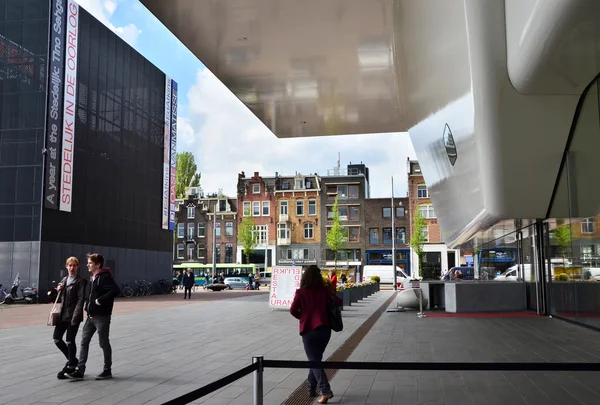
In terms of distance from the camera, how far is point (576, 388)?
26.1 ft

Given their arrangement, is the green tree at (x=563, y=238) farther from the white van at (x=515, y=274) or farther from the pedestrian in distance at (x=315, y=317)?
the pedestrian in distance at (x=315, y=317)

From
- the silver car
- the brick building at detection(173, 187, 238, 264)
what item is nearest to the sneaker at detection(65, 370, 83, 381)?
the silver car

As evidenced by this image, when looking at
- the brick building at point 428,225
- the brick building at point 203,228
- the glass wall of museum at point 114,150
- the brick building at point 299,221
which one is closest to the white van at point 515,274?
the glass wall of museum at point 114,150

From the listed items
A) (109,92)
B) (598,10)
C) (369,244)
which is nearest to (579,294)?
(598,10)

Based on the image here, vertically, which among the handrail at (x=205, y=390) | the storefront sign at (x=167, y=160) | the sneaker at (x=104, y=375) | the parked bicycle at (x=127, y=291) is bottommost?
the sneaker at (x=104, y=375)

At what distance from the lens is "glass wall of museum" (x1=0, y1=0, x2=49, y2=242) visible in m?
31.3

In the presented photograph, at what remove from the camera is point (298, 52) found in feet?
47.8

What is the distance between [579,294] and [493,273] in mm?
13383

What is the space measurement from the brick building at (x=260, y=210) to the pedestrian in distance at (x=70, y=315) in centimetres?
6483

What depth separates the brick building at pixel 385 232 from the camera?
69.4 meters

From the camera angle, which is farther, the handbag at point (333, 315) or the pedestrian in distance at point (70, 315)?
the pedestrian in distance at point (70, 315)

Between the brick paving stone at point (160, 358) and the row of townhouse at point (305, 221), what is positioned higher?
the row of townhouse at point (305, 221)

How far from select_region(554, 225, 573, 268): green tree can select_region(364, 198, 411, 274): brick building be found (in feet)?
172

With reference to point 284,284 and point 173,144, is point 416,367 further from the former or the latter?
point 173,144
